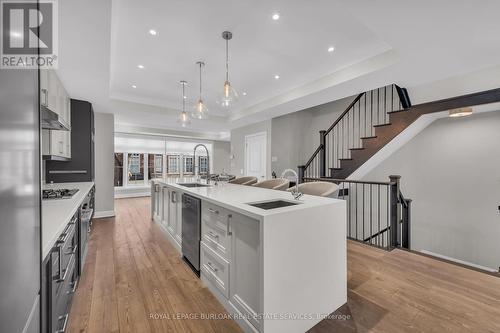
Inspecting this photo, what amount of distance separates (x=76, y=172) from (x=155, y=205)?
1557mm

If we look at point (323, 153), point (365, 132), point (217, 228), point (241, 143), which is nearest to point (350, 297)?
point (217, 228)

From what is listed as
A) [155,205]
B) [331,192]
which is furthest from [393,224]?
[155,205]

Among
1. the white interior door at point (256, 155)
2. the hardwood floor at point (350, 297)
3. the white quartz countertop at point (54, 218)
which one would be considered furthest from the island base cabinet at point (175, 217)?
the white interior door at point (256, 155)

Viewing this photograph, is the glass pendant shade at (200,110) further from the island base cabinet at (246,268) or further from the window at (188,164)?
the window at (188,164)

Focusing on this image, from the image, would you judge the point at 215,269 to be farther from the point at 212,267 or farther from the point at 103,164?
the point at 103,164

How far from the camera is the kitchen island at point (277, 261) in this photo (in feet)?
4.67

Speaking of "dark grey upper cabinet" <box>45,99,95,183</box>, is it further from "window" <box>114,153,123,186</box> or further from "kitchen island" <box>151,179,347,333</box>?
"window" <box>114,153,123,186</box>

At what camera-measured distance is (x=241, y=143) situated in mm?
7473

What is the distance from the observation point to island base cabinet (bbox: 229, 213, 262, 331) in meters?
1.47

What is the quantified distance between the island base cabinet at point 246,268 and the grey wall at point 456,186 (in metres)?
5.09

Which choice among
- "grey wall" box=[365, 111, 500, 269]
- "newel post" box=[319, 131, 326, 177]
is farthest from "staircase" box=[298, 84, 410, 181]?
"grey wall" box=[365, 111, 500, 269]

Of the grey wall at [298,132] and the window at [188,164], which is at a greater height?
the grey wall at [298,132]

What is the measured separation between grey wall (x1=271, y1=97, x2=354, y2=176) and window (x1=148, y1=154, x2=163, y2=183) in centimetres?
517

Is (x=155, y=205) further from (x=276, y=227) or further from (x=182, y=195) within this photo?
(x=276, y=227)
